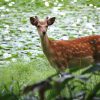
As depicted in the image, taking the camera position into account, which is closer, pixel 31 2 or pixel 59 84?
pixel 59 84

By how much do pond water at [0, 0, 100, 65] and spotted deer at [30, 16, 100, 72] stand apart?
162 cm

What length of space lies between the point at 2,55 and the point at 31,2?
20.7 feet

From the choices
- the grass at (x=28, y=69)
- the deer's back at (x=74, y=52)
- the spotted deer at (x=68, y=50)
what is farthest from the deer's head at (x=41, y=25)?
the grass at (x=28, y=69)

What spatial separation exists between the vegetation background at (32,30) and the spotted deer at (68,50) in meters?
0.23

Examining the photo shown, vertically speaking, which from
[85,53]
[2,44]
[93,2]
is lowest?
[93,2]

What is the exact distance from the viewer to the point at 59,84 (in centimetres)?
154

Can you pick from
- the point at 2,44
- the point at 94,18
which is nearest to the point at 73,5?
the point at 94,18

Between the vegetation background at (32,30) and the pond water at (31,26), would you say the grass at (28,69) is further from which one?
the pond water at (31,26)

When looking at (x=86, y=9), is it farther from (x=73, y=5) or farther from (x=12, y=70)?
(x=12, y=70)

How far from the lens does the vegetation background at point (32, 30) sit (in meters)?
6.28

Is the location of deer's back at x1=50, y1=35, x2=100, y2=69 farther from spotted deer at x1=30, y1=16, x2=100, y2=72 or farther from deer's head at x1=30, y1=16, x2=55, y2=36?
deer's head at x1=30, y1=16, x2=55, y2=36

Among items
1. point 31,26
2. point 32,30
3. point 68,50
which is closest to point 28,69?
point 68,50

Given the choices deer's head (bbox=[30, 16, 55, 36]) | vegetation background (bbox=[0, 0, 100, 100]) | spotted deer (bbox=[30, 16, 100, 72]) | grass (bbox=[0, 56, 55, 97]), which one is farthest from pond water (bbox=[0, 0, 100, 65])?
spotted deer (bbox=[30, 16, 100, 72])

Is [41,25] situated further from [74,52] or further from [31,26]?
[31,26]
